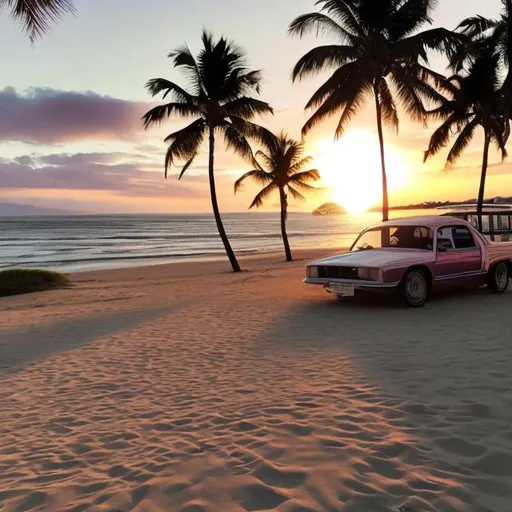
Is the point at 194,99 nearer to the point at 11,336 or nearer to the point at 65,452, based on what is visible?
the point at 11,336

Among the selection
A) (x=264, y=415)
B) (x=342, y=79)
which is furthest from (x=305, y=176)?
(x=264, y=415)

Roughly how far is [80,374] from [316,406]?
2.98 meters

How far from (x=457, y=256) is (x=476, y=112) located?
17.5m

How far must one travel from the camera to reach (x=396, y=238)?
10.5 meters

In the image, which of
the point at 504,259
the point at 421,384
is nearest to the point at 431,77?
the point at 504,259

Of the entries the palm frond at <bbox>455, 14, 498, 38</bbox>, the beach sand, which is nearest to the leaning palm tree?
the palm frond at <bbox>455, 14, 498, 38</bbox>

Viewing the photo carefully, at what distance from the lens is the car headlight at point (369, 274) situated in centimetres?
909

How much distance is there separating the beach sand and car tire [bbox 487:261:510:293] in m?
2.40

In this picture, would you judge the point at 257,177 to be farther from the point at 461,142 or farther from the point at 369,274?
the point at 369,274

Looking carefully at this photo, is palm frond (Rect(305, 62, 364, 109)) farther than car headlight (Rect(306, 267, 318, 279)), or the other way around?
palm frond (Rect(305, 62, 364, 109))

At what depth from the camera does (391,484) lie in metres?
3.05

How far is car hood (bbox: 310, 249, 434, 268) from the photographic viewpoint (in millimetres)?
9250

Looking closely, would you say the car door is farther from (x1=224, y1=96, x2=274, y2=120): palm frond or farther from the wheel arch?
(x1=224, y1=96, x2=274, y2=120): palm frond

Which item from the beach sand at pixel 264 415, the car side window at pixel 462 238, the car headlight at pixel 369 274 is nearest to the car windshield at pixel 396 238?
the car side window at pixel 462 238
